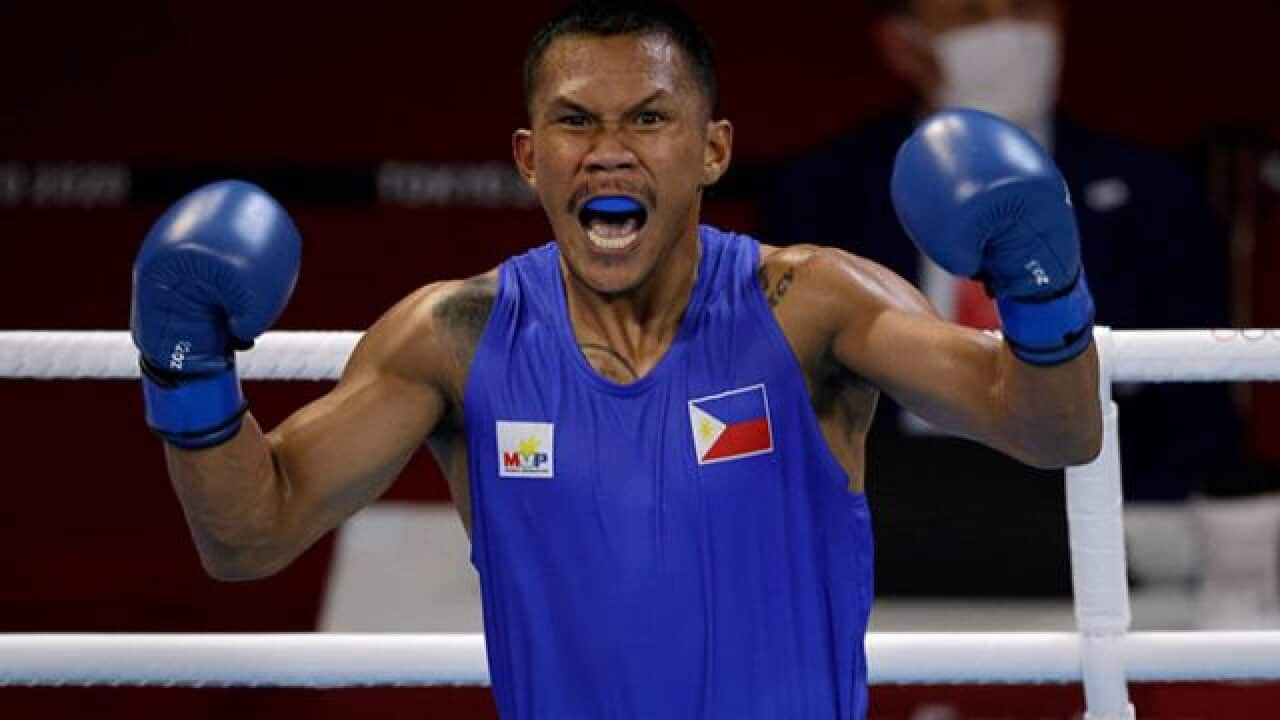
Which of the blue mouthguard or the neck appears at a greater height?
the blue mouthguard

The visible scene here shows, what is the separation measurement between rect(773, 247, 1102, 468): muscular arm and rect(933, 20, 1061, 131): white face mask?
1567 mm

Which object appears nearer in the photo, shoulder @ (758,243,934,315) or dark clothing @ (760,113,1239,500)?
shoulder @ (758,243,934,315)

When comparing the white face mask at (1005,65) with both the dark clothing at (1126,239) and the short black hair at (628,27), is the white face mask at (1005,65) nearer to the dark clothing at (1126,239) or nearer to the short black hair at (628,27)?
the dark clothing at (1126,239)

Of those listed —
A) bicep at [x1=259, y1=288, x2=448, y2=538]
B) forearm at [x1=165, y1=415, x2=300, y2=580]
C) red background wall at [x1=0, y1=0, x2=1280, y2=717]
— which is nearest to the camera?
forearm at [x1=165, y1=415, x2=300, y2=580]

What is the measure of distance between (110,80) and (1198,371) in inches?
123

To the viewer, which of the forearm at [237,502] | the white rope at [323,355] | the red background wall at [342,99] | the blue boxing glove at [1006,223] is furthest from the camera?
the red background wall at [342,99]

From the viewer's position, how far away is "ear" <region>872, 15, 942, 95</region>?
3557 mm

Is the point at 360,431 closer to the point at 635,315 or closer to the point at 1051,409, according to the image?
the point at 635,315

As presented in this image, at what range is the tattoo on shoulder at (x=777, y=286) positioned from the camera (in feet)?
6.37

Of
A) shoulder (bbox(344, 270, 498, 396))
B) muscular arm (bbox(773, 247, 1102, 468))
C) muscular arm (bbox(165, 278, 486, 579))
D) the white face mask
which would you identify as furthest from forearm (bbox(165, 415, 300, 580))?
the white face mask

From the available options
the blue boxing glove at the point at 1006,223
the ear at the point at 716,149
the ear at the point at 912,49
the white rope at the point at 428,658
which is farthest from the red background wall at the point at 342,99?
the blue boxing glove at the point at 1006,223

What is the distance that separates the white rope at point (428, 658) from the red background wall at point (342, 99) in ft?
7.75

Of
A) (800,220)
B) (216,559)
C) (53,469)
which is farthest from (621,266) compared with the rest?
(53,469)

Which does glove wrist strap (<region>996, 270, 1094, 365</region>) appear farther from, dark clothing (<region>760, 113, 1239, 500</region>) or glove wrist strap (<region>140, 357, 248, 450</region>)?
dark clothing (<region>760, 113, 1239, 500</region>)
